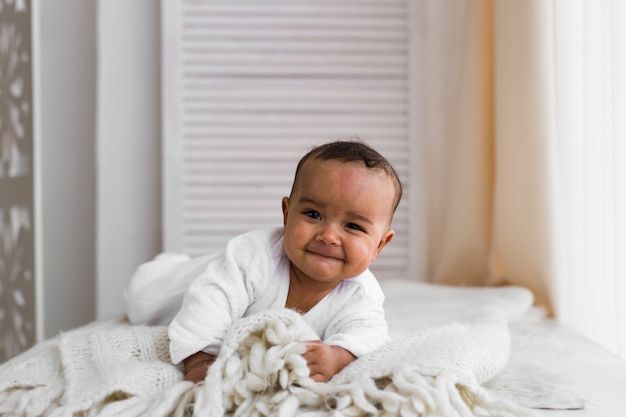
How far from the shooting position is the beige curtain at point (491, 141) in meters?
2.10

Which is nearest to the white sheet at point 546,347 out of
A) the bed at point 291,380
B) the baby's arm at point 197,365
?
the bed at point 291,380

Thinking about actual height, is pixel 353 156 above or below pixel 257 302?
above

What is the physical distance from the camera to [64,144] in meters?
2.77

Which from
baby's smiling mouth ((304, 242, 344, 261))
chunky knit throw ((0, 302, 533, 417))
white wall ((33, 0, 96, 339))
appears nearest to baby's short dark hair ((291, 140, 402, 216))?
baby's smiling mouth ((304, 242, 344, 261))

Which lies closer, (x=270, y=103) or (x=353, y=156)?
(x=353, y=156)

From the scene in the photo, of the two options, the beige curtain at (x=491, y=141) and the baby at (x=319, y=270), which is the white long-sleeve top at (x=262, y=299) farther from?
the beige curtain at (x=491, y=141)

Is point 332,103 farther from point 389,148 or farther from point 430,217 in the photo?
point 430,217

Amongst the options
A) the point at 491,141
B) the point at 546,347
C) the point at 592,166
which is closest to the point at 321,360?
the point at 546,347

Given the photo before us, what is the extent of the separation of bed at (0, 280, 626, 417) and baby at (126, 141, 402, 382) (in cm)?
6

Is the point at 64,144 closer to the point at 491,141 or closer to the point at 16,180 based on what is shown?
the point at 16,180

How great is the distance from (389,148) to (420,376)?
174 cm

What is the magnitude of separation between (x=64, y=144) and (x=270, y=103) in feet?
2.47

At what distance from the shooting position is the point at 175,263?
1672 mm

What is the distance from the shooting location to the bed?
97 cm
